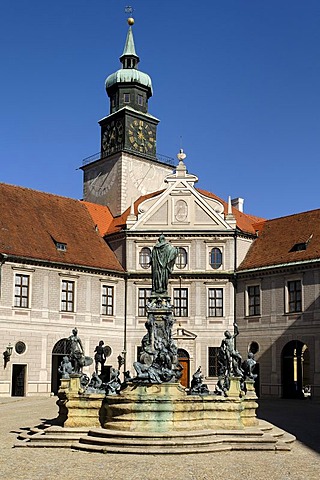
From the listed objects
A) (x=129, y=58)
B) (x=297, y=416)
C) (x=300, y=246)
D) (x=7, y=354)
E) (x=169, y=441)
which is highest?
(x=129, y=58)

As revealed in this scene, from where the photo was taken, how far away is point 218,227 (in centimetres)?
4266

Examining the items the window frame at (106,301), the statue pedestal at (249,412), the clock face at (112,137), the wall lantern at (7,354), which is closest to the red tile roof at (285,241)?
the window frame at (106,301)

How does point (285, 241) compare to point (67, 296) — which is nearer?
point (67, 296)

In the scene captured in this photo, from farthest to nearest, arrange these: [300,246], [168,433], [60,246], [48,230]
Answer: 1. [48,230]
2. [60,246]
3. [300,246]
4. [168,433]

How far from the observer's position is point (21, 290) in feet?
125

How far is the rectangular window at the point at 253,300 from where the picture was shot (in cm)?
4166

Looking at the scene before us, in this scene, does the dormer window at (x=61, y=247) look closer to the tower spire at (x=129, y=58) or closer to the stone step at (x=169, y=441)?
the tower spire at (x=129, y=58)

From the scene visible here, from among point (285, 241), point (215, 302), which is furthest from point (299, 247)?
point (215, 302)

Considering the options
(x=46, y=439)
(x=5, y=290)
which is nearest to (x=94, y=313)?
(x=5, y=290)

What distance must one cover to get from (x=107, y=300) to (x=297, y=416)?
1681cm

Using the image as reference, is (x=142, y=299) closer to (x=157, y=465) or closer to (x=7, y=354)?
(x=7, y=354)

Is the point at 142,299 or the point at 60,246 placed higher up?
the point at 60,246

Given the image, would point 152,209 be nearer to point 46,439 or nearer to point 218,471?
point 46,439

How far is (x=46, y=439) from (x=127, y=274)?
24431mm
